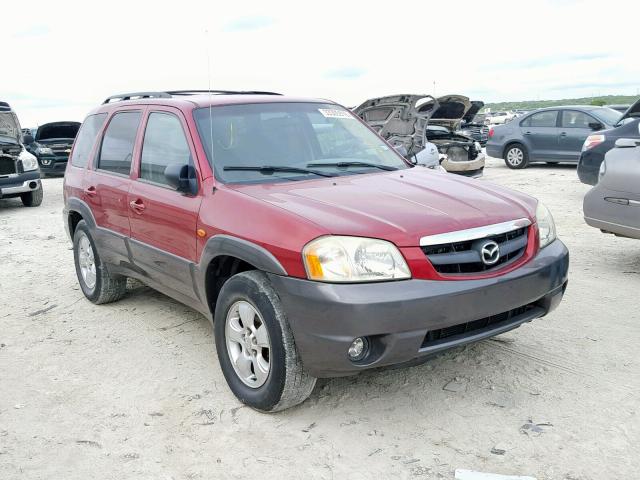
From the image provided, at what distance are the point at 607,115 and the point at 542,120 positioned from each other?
1.51 meters

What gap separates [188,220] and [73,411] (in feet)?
4.17

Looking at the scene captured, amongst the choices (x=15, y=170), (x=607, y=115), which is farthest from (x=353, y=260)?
(x=607, y=115)

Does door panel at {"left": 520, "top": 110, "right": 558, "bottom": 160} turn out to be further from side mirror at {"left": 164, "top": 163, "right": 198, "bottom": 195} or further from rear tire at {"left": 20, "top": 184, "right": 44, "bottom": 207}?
side mirror at {"left": 164, "top": 163, "right": 198, "bottom": 195}

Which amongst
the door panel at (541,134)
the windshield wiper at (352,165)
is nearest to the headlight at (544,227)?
the windshield wiper at (352,165)

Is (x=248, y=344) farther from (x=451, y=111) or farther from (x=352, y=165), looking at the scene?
(x=451, y=111)

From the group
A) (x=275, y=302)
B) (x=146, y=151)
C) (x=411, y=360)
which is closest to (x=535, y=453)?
(x=411, y=360)

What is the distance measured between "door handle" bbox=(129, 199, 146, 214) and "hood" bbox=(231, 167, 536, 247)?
1.03 m

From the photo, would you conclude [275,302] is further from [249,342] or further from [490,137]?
[490,137]

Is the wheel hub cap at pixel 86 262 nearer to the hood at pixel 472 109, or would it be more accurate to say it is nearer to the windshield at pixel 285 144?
the windshield at pixel 285 144

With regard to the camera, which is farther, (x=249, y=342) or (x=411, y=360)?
(x=249, y=342)

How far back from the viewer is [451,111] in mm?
13688

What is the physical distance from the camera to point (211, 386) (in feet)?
12.9

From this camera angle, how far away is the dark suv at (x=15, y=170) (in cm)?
1195

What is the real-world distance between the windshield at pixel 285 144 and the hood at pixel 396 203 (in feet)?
0.60
